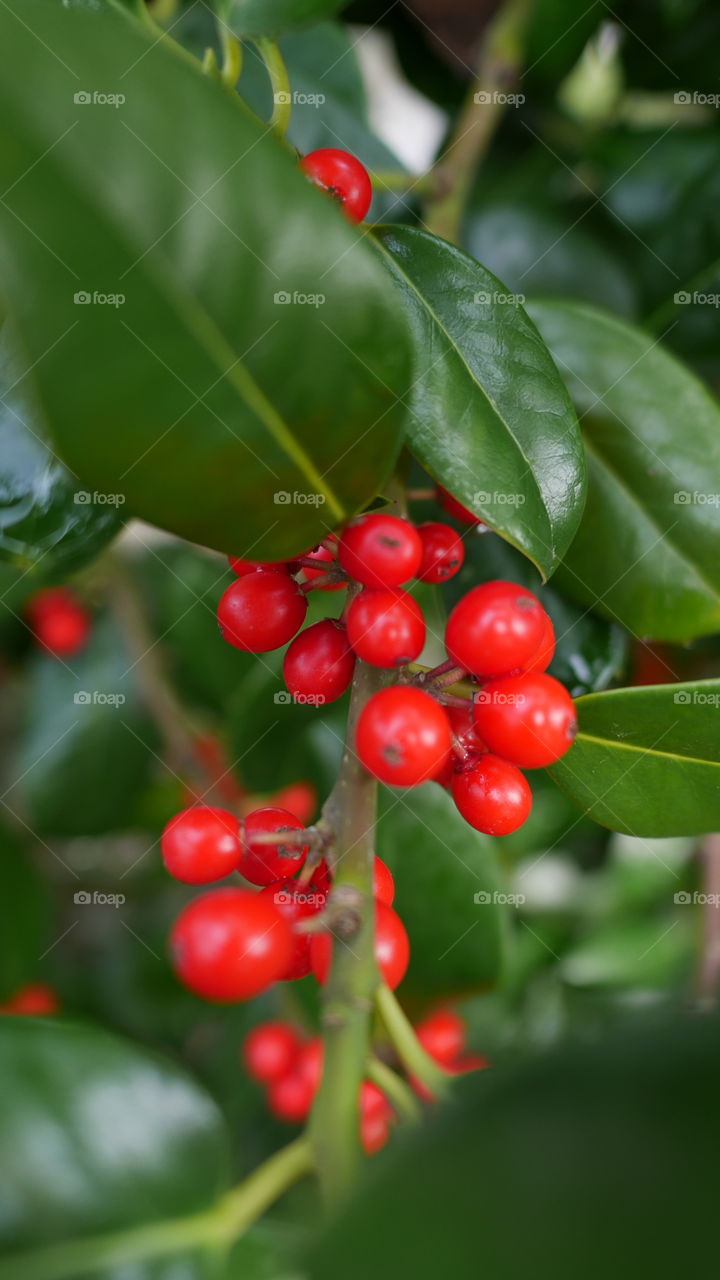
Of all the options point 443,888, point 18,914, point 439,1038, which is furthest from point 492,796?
point 18,914

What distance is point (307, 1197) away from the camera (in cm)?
115

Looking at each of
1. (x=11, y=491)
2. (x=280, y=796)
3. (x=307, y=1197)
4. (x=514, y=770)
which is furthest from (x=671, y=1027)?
(x=307, y=1197)

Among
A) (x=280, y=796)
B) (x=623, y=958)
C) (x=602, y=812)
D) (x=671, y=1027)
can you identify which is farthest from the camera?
(x=623, y=958)

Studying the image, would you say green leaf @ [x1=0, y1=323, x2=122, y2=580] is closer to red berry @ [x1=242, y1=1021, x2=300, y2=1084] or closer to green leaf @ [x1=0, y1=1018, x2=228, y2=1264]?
green leaf @ [x1=0, y1=1018, x2=228, y2=1264]

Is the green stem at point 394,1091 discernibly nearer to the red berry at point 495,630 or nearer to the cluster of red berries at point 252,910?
the cluster of red berries at point 252,910

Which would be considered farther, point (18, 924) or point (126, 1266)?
point (18, 924)

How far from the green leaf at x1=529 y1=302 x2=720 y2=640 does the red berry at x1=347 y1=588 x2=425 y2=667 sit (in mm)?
251

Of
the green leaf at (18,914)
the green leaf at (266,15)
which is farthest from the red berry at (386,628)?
the green leaf at (18,914)

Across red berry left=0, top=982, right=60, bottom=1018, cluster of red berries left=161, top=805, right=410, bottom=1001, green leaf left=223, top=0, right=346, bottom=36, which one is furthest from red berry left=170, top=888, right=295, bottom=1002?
red berry left=0, top=982, right=60, bottom=1018

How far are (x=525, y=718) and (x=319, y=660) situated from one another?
115mm

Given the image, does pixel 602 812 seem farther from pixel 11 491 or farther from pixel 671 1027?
pixel 11 491

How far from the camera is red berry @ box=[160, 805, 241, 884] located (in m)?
0.49

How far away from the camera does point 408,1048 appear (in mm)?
507

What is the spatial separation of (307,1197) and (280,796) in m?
0.49
